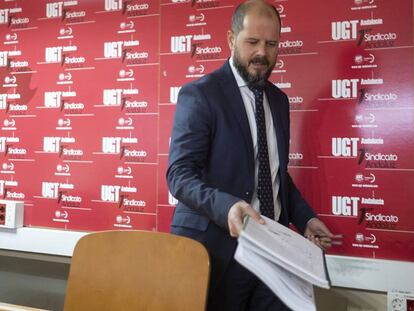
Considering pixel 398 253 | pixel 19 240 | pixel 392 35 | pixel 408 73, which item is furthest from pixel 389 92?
pixel 19 240

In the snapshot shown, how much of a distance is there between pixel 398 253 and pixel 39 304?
202 cm

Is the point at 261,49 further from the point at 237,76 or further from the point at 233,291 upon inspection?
the point at 233,291

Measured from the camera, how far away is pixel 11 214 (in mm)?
2344

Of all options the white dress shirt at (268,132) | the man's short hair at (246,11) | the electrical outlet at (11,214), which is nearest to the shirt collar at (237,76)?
the white dress shirt at (268,132)

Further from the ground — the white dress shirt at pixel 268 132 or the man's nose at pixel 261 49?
the man's nose at pixel 261 49

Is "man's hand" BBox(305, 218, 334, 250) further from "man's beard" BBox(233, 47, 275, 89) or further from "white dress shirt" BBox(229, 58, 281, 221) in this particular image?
"man's beard" BBox(233, 47, 275, 89)

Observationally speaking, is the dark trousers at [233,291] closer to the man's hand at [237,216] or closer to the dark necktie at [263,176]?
the dark necktie at [263,176]

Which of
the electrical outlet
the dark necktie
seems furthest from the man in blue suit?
the electrical outlet

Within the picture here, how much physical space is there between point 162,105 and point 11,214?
1.14 meters

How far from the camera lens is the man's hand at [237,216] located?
3.17 ft

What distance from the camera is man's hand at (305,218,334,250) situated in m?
1.41

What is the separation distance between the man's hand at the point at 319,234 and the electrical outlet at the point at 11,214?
1.75 metres

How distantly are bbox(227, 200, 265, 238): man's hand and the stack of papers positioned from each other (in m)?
0.07

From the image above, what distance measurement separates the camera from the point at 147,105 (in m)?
2.15
